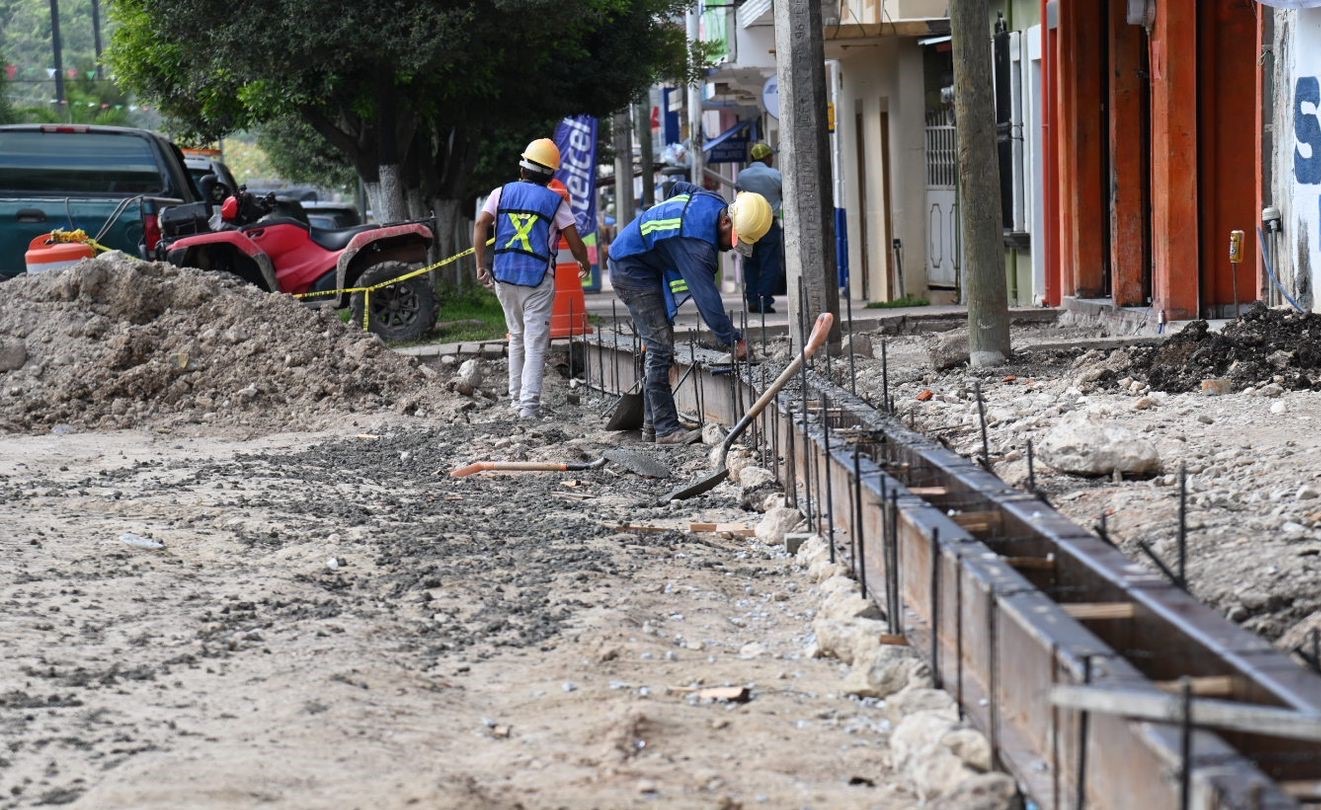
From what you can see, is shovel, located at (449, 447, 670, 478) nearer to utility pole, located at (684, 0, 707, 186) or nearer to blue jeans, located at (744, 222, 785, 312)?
blue jeans, located at (744, 222, 785, 312)

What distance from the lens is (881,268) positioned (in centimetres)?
2339

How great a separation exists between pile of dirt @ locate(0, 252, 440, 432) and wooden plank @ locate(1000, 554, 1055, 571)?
7738 millimetres

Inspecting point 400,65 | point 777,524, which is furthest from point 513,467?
point 400,65

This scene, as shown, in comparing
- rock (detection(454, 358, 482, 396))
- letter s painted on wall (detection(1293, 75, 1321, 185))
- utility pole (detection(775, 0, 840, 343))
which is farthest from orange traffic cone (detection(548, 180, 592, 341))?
letter s painted on wall (detection(1293, 75, 1321, 185))

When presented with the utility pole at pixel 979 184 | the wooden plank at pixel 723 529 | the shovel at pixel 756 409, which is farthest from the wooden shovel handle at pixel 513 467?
the utility pole at pixel 979 184

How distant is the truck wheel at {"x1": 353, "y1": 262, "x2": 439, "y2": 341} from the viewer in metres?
15.5

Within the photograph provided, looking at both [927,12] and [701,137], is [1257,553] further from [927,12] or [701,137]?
[701,137]

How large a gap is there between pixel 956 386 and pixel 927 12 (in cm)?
997

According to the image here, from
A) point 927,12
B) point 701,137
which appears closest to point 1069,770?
point 927,12

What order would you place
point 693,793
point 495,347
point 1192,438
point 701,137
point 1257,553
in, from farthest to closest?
point 701,137
point 495,347
point 1192,438
point 1257,553
point 693,793

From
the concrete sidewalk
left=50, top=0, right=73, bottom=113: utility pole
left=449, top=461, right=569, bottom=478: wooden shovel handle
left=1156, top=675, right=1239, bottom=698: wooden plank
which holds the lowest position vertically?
left=449, top=461, right=569, bottom=478: wooden shovel handle

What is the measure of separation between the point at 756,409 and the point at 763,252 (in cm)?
881

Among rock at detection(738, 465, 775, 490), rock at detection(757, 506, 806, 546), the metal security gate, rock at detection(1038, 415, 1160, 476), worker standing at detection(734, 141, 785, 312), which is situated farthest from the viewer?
the metal security gate

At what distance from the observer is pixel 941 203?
2141cm
